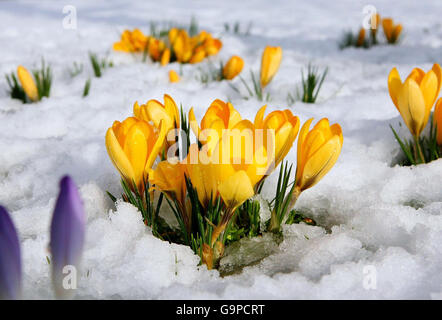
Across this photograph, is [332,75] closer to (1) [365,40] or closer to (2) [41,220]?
(1) [365,40]

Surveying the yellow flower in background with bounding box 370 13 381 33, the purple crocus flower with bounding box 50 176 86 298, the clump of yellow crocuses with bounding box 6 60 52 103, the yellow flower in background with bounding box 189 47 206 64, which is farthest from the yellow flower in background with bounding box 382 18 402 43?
→ the purple crocus flower with bounding box 50 176 86 298

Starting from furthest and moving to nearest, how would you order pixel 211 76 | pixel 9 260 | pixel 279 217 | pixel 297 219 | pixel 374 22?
pixel 374 22 < pixel 211 76 < pixel 297 219 < pixel 279 217 < pixel 9 260

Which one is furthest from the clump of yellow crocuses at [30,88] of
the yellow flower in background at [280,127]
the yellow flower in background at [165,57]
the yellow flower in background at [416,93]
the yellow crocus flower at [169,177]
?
the yellow flower in background at [416,93]

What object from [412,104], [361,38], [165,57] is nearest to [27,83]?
[165,57]

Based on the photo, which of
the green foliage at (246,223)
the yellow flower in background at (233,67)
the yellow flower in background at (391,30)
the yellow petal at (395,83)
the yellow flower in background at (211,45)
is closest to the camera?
the green foliage at (246,223)

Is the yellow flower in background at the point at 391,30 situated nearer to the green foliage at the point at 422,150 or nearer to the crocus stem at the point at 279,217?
the green foliage at the point at 422,150

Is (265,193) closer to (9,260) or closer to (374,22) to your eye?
(9,260)
